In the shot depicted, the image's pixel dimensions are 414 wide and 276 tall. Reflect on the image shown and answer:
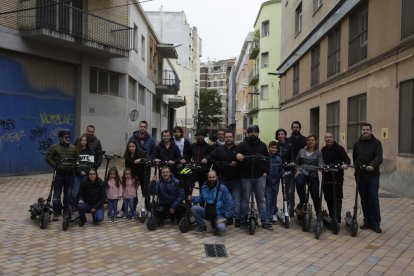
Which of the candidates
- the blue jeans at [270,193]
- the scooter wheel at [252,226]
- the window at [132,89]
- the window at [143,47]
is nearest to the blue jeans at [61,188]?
the scooter wheel at [252,226]

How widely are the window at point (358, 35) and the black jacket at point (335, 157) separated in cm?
818

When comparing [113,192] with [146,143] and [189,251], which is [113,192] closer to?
[146,143]

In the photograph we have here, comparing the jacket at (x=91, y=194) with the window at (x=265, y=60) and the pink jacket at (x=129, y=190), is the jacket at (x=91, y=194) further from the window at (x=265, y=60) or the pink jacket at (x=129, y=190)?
the window at (x=265, y=60)

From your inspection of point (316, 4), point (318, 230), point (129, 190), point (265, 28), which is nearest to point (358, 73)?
point (316, 4)

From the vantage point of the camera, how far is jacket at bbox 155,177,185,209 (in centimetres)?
792

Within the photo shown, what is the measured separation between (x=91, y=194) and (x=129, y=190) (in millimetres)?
743

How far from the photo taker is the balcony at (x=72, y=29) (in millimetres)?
15555

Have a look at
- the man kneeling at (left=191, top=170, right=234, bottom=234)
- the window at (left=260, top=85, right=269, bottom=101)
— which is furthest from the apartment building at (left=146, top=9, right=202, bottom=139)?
the man kneeling at (left=191, top=170, right=234, bottom=234)

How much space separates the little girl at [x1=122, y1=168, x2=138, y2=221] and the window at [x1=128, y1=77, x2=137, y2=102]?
14280mm

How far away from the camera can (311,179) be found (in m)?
7.83

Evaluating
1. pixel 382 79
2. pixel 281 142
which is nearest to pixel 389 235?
pixel 281 142

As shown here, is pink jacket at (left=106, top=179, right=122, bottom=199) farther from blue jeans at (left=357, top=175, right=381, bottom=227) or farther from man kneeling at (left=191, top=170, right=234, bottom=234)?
blue jeans at (left=357, top=175, right=381, bottom=227)

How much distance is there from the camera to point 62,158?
26.2ft

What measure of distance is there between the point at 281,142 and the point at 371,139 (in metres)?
1.65
